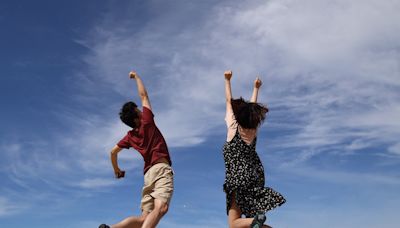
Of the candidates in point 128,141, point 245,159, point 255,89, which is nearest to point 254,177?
point 245,159

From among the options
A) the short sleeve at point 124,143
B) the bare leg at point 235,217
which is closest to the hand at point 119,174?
the short sleeve at point 124,143

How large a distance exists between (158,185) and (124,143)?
1118 millimetres

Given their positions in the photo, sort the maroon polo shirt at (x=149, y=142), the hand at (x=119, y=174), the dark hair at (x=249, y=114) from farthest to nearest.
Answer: the hand at (x=119, y=174), the maroon polo shirt at (x=149, y=142), the dark hair at (x=249, y=114)

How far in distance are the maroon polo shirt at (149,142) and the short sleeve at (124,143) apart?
273mm

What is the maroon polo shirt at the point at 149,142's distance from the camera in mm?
8589

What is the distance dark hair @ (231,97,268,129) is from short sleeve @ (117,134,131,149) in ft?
6.92

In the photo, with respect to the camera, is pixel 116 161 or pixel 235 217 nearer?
pixel 235 217

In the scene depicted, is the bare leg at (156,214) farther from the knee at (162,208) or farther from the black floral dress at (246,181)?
the black floral dress at (246,181)

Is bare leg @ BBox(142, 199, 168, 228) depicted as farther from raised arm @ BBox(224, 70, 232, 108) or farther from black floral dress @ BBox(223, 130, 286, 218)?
raised arm @ BBox(224, 70, 232, 108)

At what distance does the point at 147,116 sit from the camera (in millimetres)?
8648

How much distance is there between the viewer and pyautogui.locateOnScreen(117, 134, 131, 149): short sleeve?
29.5ft

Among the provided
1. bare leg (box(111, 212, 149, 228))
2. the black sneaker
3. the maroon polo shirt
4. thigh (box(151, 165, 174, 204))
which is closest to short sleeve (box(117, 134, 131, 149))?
the maroon polo shirt

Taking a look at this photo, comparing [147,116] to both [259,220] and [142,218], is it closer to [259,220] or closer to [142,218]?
[142,218]

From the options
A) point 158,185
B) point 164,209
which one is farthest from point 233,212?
point 158,185
